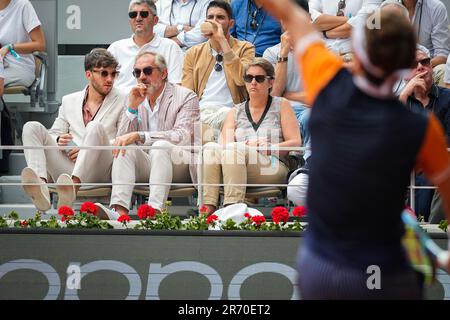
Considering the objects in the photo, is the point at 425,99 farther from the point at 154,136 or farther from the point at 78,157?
the point at 78,157

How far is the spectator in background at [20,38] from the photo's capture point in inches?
393

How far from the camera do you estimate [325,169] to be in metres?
3.40

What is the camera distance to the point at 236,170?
25.7 feet

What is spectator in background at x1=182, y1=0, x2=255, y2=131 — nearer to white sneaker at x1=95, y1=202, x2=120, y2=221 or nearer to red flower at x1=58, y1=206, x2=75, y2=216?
white sneaker at x1=95, y1=202, x2=120, y2=221

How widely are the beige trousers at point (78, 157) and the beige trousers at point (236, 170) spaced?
82 centimetres

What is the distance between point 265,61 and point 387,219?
16.6ft

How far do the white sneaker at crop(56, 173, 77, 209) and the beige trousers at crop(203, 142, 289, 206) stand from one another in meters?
0.98

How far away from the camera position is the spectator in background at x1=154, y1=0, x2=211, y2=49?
402 inches

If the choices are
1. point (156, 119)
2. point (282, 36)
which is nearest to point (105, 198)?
point (156, 119)

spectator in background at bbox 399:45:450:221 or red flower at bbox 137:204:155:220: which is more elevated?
spectator in background at bbox 399:45:450:221

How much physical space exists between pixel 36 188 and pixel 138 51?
84.1 inches

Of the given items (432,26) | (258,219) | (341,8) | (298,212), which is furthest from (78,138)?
(432,26)

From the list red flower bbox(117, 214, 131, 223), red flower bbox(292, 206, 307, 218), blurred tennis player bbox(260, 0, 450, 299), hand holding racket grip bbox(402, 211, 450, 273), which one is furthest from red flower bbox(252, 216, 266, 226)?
blurred tennis player bbox(260, 0, 450, 299)

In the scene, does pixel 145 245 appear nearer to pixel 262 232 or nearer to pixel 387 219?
pixel 262 232
